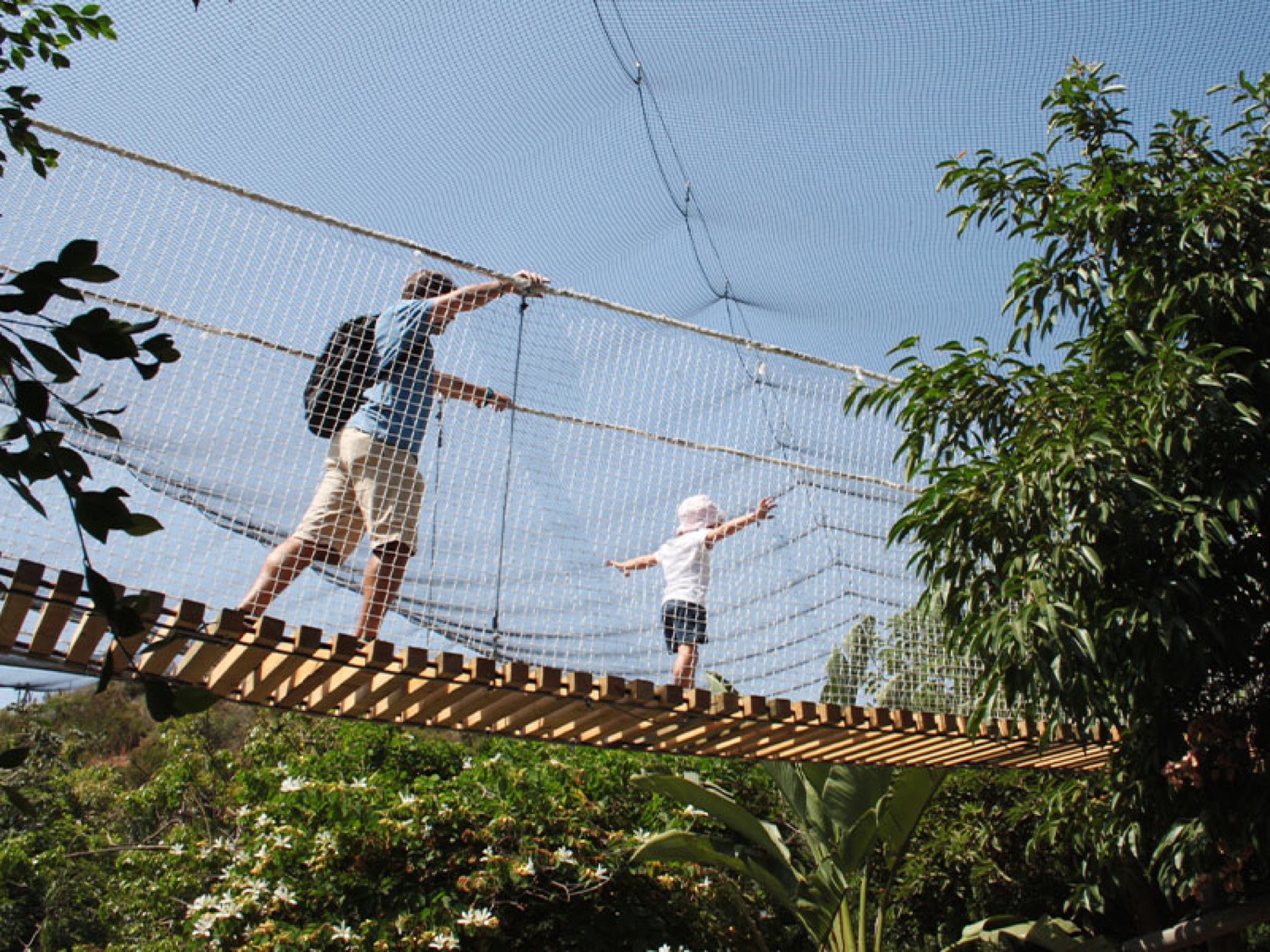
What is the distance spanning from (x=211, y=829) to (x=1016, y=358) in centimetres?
402

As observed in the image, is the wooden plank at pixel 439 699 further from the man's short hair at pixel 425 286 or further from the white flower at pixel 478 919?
the white flower at pixel 478 919

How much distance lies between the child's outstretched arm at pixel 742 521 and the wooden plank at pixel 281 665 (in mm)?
1150

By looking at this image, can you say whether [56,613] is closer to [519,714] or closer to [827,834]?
[519,714]

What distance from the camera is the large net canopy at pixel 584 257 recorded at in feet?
8.05

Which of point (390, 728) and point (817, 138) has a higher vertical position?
point (817, 138)

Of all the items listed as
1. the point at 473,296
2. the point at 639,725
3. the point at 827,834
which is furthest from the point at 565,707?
the point at 827,834

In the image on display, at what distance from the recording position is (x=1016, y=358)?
9.18ft

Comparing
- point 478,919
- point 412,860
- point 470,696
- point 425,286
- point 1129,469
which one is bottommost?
point 478,919

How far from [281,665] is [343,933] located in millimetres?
1665

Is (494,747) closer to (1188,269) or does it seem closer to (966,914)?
(966,914)

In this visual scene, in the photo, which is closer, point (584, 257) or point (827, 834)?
point (827, 834)

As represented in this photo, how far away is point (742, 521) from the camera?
309cm

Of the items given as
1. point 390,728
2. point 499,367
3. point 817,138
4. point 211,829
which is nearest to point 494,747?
point 390,728

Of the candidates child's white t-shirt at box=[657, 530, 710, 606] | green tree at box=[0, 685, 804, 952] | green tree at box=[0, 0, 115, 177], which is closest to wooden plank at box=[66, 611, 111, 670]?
green tree at box=[0, 0, 115, 177]
